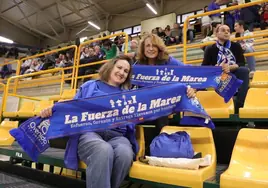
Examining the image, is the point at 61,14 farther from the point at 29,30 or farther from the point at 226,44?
the point at 226,44

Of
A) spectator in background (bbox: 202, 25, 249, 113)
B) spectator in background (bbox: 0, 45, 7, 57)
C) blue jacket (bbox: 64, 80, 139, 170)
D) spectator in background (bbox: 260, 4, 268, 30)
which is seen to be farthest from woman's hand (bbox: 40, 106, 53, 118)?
spectator in background (bbox: 0, 45, 7, 57)

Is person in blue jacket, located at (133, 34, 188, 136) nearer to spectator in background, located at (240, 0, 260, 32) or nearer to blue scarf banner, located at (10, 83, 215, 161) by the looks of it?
blue scarf banner, located at (10, 83, 215, 161)

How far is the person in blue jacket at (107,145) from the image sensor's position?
1.46 m

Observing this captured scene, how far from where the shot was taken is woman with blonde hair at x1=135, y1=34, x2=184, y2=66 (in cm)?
216

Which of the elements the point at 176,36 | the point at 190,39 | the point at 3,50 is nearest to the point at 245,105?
the point at 190,39

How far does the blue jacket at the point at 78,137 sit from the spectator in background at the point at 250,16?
4553 millimetres

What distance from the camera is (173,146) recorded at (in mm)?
1561

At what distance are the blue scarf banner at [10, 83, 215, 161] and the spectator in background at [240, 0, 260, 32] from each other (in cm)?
441

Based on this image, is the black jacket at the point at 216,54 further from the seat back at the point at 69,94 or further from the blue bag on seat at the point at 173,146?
the seat back at the point at 69,94

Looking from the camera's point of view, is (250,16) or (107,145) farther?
(250,16)

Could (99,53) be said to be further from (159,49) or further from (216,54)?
(159,49)

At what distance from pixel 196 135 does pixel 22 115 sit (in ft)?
8.92

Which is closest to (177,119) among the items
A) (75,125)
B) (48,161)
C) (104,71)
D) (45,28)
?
(104,71)

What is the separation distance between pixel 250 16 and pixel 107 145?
514 centimetres
